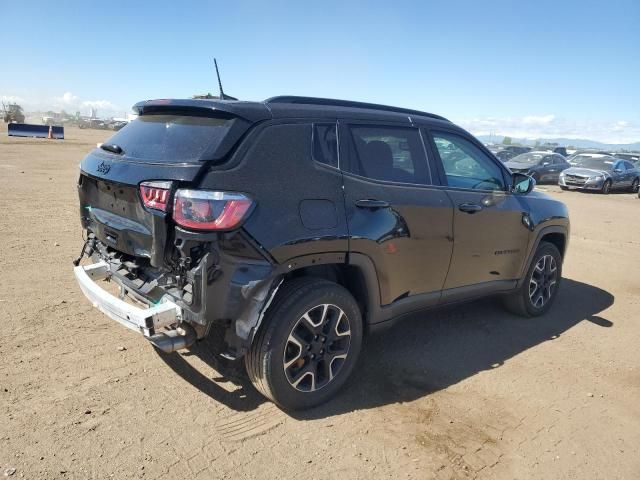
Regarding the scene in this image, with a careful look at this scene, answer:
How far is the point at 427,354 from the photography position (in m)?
4.11

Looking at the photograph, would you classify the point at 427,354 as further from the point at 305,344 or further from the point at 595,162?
the point at 595,162

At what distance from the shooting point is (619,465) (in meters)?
2.88

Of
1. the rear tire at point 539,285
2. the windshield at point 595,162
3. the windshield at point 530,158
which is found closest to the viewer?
the rear tire at point 539,285

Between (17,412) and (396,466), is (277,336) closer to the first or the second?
(396,466)

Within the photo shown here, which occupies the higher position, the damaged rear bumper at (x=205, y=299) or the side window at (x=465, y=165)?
the side window at (x=465, y=165)

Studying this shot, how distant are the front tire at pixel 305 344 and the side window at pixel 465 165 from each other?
59.8 inches

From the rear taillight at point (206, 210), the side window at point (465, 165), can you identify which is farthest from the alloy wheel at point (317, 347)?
the side window at point (465, 165)

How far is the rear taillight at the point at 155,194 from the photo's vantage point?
2717mm

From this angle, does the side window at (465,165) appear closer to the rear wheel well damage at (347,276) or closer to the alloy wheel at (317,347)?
the rear wheel well damage at (347,276)

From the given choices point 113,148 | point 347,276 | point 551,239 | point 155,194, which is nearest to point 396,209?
point 347,276

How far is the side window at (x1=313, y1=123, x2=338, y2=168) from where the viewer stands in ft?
10.4

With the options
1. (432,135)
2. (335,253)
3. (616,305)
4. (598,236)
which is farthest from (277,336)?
(598,236)

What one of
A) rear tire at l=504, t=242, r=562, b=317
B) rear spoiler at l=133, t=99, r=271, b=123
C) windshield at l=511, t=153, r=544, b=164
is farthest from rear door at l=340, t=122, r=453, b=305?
windshield at l=511, t=153, r=544, b=164

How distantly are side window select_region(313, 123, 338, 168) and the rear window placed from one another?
1.87 ft
